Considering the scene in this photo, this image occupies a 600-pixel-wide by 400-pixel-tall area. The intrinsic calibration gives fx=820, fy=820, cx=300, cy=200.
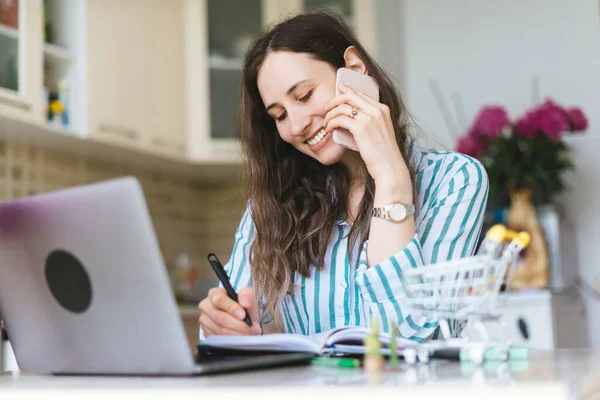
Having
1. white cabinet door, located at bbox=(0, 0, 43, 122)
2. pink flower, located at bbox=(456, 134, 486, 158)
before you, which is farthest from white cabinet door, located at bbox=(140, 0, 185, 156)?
pink flower, located at bbox=(456, 134, 486, 158)

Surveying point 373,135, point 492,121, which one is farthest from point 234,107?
point 373,135

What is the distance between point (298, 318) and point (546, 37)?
7.51ft

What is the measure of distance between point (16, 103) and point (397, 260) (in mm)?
1692

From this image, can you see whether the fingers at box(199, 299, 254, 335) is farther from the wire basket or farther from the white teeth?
the white teeth

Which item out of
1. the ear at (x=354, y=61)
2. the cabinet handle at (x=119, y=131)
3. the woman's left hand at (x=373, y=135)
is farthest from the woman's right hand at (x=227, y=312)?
the cabinet handle at (x=119, y=131)

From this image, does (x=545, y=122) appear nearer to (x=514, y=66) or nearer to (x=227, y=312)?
(x=514, y=66)

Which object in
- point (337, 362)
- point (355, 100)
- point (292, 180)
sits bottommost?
point (337, 362)

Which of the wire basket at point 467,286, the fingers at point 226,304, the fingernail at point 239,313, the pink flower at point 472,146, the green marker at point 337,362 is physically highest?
the pink flower at point 472,146

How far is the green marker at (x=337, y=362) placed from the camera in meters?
0.86

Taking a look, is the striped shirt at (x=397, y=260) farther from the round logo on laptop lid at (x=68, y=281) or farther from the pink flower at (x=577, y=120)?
the pink flower at (x=577, y=120)

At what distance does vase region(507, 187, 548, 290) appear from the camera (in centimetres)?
284

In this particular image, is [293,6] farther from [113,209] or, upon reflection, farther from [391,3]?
[113,209]

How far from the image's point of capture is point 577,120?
2910mm

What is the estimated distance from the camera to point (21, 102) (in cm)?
248
